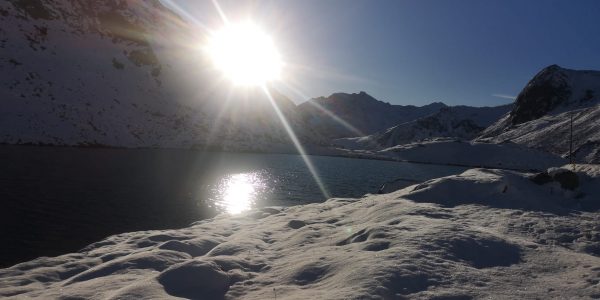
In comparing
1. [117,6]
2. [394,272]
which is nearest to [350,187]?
[394,272]

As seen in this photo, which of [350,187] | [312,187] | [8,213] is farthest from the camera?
[350,187]

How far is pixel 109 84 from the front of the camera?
12256 centimetres

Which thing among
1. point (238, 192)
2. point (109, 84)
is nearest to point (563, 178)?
point (238, 192)

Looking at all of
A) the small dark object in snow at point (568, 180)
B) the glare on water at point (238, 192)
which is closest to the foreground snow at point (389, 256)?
the small dark object in snow at point (568, 180)

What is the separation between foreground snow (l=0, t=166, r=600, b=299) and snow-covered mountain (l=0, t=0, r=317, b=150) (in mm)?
87718

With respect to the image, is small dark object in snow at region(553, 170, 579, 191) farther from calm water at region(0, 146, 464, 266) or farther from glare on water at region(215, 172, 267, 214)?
calm water at region(0, 146, 464, 266)

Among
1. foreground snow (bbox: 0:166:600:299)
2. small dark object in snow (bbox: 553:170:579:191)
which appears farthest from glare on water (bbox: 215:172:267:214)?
small dark object in snow (bbox: 553:170:579:191)

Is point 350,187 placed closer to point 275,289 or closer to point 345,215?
point 345,215

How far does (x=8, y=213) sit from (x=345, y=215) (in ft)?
84.9

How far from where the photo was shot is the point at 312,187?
60000 mm

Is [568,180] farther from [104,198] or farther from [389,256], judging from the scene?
[104,198]

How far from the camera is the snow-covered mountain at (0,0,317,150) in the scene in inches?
3836

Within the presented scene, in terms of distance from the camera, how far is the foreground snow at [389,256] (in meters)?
10.7

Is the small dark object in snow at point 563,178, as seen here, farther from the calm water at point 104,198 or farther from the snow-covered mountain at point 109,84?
the snow-covered mountain at point 109,84
